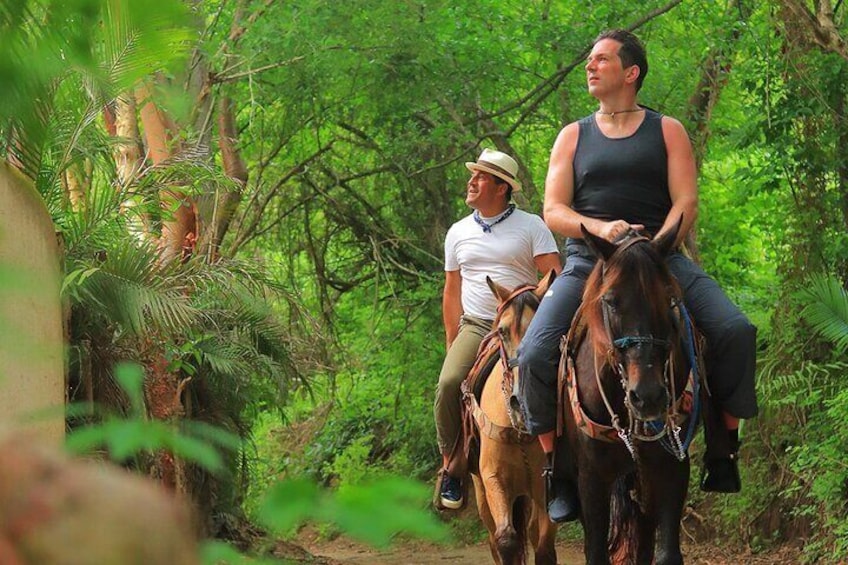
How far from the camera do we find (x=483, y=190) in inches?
354

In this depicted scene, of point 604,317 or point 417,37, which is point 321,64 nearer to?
point 417,37

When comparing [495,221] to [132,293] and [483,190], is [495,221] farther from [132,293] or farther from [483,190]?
[132,293]

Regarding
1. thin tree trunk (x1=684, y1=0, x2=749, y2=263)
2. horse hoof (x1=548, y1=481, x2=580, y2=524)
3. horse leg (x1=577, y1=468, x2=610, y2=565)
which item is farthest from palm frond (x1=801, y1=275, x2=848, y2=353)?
thin tree trunk (x1=684, y1=0, x2=749, y2=263)

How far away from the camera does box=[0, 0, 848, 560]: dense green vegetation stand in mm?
11023

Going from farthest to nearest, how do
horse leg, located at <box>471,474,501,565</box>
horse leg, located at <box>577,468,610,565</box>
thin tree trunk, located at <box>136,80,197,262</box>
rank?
thin tree trunk, located at <box>136,80,197,262</box> < horse leg, located at <box>471,474,501,565</box> < horse leg, located at <box>577,468,610,565</box>

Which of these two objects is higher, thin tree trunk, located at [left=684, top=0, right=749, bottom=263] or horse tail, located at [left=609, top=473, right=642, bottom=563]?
thin tree trunk, located at [left=684, top=0, right=749, bottom=263]

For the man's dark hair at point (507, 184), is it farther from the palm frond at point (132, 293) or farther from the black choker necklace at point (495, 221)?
the palm frond at point (132, 293)

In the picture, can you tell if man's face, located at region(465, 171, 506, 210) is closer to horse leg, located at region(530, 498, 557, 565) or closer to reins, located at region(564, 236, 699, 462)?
horse leg, located at region(530, 498, 557, 565)

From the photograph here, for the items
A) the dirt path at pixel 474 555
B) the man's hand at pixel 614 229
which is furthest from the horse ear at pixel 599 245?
the dirt path at pixel 474 555

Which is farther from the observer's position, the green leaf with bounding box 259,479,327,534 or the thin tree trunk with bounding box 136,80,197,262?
the thin tree trunk with bounding box 136,80,197,262

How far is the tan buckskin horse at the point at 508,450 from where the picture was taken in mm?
7953

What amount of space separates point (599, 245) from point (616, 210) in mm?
775

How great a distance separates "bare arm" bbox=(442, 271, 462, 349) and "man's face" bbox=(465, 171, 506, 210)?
1.76ft

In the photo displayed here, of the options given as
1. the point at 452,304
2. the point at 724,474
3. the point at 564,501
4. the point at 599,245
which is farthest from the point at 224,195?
the point at 599,245
